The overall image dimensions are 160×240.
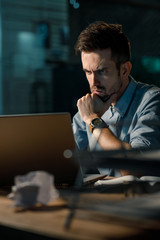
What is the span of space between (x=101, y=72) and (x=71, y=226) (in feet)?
4.92

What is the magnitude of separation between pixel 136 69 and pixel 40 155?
3323 millimetres

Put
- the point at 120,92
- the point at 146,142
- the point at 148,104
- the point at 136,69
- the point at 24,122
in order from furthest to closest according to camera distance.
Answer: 1. the point at 136,69
2. the point at 120,92
3. the point at 148,104
4. the point at 146,142
5. the point at 24,122

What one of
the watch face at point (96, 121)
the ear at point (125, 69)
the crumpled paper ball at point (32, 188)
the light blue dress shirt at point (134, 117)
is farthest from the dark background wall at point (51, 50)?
the crumpled paper ball at point (32, 188)

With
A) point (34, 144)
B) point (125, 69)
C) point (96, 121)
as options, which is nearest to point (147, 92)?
point (125, 69)

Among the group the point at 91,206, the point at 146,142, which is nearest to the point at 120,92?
Result: the point at 146,142

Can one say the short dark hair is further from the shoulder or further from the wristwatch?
the wristwatch

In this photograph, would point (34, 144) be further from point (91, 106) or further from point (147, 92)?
point (147, 92)

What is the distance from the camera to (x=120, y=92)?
2438 millimetres

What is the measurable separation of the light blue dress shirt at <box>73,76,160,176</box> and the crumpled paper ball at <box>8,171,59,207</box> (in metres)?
0.88

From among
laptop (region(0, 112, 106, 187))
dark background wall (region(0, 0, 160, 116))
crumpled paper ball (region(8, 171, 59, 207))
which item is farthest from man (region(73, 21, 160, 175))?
dark background wall (region(0, 0, 160, 116))

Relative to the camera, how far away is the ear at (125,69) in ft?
8.04

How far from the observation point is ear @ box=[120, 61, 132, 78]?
2.45m

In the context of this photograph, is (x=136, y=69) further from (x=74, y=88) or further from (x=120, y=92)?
(x=120, y=92)

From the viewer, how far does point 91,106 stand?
2.31 m
